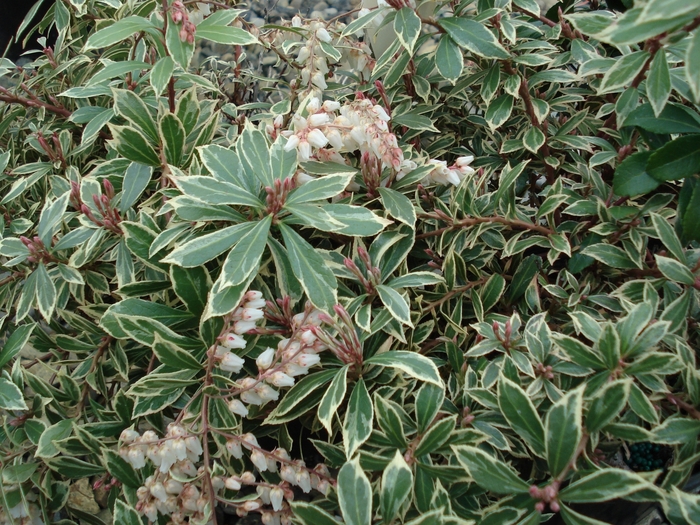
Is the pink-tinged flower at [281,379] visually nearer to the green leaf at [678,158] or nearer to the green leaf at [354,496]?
the green leaf at [354,496]

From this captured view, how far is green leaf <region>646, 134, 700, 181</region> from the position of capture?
86cm

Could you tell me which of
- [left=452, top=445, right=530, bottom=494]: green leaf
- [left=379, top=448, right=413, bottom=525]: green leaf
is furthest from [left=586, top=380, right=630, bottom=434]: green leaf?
[left=379, top=448, right=413, bottom=525]: green leaf

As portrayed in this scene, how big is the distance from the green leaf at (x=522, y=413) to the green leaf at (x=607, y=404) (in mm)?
74

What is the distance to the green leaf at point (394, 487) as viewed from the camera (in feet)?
2.32

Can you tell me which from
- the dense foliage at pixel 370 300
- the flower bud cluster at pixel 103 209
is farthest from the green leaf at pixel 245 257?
the flower bud cluster at pixel 103 209

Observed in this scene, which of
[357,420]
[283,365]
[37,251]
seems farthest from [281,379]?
[37,251]

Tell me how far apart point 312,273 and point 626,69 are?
0.63 m

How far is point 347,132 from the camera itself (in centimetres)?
93

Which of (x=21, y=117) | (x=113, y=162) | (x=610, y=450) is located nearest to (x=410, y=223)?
(x=610, y=450)

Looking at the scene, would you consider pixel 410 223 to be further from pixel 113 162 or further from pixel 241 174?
pixel 113 162

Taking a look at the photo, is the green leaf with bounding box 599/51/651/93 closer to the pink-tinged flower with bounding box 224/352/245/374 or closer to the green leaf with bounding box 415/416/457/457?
the green leaf with bounding box 415/416/457/457

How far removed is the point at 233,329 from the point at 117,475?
35 cm

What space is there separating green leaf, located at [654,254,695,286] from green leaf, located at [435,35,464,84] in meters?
0.52

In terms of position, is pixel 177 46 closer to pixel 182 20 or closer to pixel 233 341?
pixel 182 20
